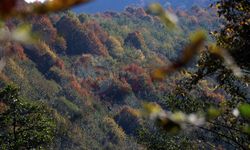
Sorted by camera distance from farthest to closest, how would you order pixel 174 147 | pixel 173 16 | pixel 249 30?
pixel 174 147 < pixel 249 30 < pixel 173 16

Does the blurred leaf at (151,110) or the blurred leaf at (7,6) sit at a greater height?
the blurred leaf at (151,110)

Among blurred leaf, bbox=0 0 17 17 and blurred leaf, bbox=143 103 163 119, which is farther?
blurred leaf, bbox=143 103 163 119

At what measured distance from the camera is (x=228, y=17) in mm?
14484

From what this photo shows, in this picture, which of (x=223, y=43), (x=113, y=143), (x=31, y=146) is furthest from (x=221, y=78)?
(x=113, y=143)

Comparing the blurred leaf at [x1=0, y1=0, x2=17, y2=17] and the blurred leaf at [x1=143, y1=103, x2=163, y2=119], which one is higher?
the blurred leaf at [x1=143, y1=103, x2=163, y2=119]

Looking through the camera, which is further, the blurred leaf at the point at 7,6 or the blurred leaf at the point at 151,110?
the blurred leaf at the point at 151,110

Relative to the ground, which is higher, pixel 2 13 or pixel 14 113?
pixel 14 113

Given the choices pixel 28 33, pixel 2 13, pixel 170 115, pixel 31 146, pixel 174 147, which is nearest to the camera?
pixel 2 13

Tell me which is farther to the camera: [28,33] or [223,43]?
[223,43]

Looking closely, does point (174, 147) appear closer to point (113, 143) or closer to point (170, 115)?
point (170, 115)

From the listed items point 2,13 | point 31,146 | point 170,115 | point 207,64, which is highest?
point 31,146

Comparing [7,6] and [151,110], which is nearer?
[7,6]

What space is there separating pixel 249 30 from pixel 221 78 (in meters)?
2.02

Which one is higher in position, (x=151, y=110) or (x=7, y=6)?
(x=151, y=110)
